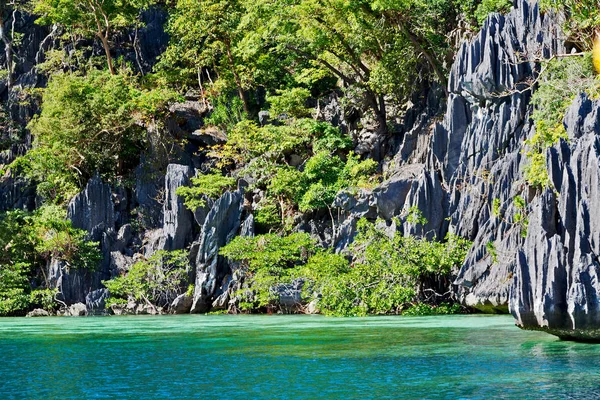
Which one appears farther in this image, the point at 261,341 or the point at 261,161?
the point at 261,161

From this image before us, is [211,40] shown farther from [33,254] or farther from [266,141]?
[33,254]

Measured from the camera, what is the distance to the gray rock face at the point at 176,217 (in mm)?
30094

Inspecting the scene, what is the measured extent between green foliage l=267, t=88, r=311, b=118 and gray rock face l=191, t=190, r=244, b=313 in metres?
4.45

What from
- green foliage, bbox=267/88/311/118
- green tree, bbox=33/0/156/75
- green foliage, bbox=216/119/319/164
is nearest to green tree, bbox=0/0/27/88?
green tree, bbox=33/0/156/75

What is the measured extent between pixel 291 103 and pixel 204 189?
5081 mm

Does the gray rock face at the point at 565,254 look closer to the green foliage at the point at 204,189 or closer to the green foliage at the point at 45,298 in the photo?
the green foliage at the point at 204,189

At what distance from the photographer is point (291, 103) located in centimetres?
3162

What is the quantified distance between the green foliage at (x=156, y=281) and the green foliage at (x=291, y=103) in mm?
6980

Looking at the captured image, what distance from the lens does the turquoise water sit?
8.87 m

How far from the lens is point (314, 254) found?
27.2 metres

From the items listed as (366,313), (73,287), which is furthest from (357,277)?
(73,287)

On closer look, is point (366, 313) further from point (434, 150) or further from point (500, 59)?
point (500, 59)

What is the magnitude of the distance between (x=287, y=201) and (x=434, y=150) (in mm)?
A: 7295

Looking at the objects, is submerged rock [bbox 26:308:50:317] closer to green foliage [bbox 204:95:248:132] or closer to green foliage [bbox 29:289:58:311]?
green foliage [bbox 29:289:58:311]
